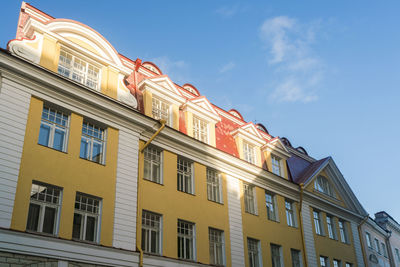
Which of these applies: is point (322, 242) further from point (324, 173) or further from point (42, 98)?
point (42, 98)

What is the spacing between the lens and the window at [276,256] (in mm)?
24898

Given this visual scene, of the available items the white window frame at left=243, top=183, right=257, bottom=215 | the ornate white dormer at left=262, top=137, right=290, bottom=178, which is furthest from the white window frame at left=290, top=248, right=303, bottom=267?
the ornate white dormer at left=262, top=137, right=290, bottom=178

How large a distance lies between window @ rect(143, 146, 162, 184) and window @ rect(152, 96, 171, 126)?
186 cm

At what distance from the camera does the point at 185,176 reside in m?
22.1

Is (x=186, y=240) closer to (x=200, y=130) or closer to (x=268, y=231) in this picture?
(x=200, y=130)

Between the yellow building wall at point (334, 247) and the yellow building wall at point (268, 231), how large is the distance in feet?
7.82

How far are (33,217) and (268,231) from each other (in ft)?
47.2

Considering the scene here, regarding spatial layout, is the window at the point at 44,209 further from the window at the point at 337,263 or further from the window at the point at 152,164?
the window at the point at 337,263

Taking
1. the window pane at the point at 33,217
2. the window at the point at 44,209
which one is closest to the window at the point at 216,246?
the window at the point at 44,209

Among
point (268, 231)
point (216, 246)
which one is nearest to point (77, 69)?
point (216, 246)

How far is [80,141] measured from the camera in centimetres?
1764

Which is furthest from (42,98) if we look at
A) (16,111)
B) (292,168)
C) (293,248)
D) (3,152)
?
(292,168)

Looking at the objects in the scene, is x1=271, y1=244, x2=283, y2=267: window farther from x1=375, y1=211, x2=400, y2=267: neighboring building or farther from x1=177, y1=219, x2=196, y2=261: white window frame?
x1=375, y1=211, x2=400, y2=267: neighboring building

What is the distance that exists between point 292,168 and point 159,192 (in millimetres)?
14072
